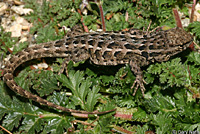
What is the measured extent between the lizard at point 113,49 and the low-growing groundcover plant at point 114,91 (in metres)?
0.24

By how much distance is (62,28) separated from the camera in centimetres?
721

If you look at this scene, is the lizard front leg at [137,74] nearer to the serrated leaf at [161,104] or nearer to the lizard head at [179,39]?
the serrated leaf at [161,104]

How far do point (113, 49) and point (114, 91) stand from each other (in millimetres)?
1016

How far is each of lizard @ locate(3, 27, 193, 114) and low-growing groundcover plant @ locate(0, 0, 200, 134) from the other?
238 mm

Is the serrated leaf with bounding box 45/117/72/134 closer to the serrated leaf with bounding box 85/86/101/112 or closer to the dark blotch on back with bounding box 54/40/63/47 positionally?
the serrated leaf with bounding box 85/86/101/112

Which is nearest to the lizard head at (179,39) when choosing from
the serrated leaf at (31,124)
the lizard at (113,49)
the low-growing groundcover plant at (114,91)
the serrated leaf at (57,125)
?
the lizard at (113,49)

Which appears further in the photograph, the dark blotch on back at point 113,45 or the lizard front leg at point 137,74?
the dark blotch on back at point 113,45

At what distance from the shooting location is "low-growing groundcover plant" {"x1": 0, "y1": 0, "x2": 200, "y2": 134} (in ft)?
16.3

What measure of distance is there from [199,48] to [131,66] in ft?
6.03

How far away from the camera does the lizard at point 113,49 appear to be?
5.47 meters

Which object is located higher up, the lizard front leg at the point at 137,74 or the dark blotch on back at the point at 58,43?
the dark blotch on back at the point at 58,43

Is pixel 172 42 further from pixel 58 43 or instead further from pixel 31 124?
pixel 31 124

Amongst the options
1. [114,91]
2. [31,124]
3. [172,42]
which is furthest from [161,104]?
[31,124]

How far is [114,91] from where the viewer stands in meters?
5.44
